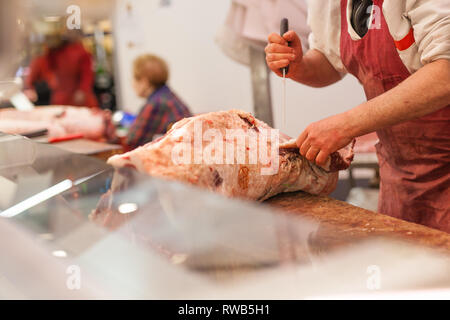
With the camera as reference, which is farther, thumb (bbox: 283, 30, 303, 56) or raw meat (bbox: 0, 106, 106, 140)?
raw meat (bbox: 0, 106, 106, 140)

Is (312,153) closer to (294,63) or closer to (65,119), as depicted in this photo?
(294,63)

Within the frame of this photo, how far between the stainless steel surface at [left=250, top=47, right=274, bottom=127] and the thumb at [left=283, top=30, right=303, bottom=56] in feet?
0.30

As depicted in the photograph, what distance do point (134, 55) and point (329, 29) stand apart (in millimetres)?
2768

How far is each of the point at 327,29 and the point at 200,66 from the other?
1257 millimetres

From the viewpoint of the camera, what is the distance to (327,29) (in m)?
1.13

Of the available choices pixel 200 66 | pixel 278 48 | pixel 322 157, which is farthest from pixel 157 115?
pixel 322 157

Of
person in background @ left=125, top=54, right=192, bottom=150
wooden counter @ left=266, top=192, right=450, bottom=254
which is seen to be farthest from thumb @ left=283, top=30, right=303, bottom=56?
person in background @ left=125, top=54, right=192, bottom=150

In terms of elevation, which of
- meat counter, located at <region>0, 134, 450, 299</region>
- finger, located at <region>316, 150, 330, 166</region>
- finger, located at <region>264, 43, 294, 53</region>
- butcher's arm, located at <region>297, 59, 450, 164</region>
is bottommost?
meat counter, located at <region>0, 134, 450, 299</region>

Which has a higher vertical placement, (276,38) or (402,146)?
(276,38)

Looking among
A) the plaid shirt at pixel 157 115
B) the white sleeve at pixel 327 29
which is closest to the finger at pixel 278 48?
the white sleeve at pixel 327 29

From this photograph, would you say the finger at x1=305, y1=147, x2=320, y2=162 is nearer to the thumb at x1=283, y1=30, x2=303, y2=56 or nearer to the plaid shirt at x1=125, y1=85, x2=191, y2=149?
the thumb at x1=283, y1=30, x2=303, y2=56

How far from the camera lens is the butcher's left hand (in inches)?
38.0

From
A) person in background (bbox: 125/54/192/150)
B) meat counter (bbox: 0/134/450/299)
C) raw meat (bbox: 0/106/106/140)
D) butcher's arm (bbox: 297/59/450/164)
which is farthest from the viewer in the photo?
person in background (bbox: 125/54/192/150)

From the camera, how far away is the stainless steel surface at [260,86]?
106cm
